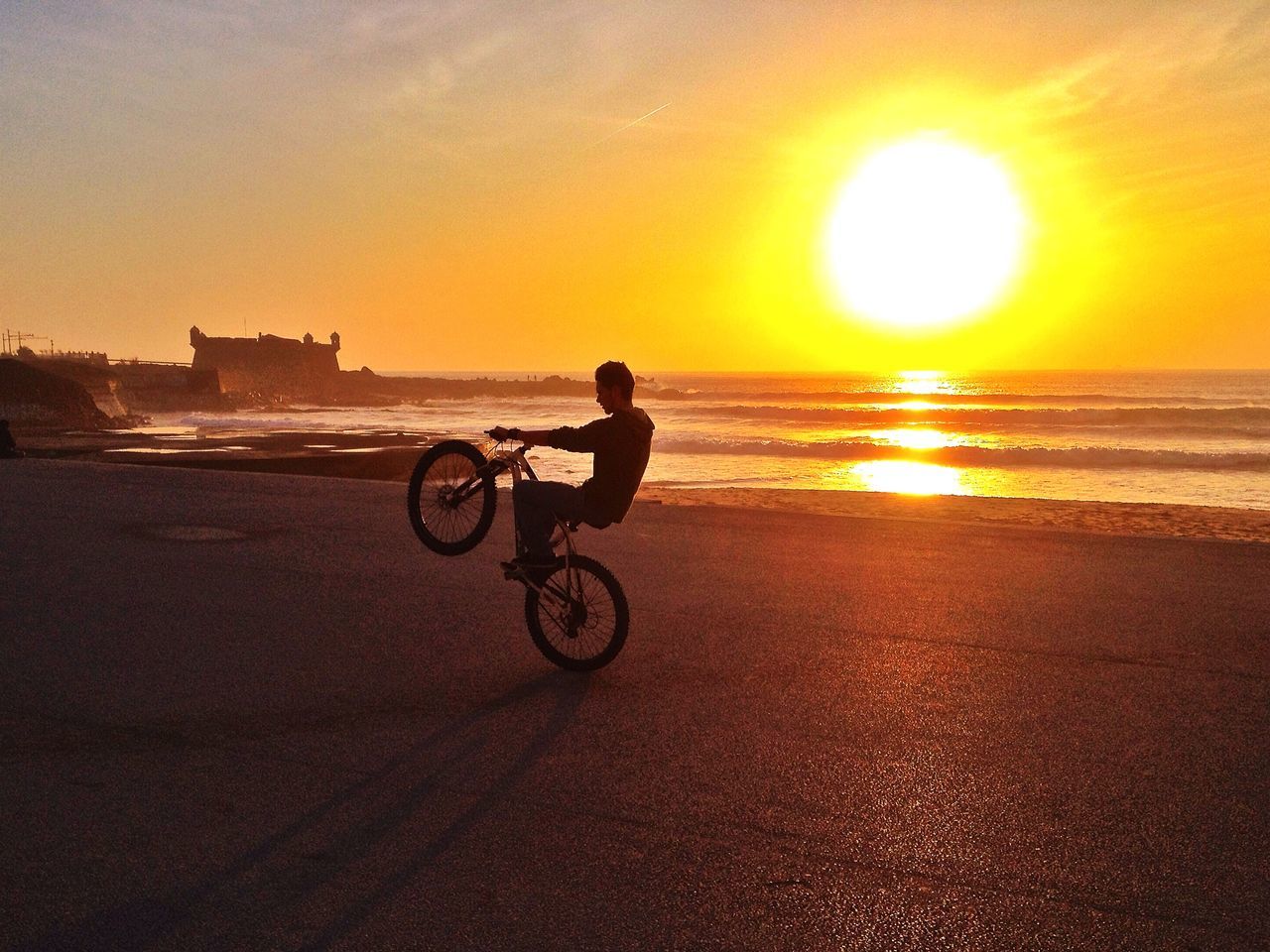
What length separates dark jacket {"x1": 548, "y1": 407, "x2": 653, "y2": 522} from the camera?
714 cm

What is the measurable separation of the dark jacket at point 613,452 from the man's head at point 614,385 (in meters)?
0.07

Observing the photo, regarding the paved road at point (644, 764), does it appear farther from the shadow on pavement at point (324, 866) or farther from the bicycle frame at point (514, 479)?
the bicycle frame at point (514, 479)

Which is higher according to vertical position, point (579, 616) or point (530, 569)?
point (530, 569)

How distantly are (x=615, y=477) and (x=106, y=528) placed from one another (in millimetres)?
9352

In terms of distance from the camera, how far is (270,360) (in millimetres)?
154750

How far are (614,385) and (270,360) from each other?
158m

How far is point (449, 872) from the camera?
4270 mm

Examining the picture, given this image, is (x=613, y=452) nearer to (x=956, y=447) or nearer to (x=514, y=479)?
(x=514, y=479)

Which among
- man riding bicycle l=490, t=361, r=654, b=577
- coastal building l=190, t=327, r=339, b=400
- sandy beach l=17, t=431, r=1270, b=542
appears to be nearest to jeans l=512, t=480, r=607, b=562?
man riding bicycle l=490, t=361, r=654, b=577

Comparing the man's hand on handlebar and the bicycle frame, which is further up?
the man's hand on handlebar

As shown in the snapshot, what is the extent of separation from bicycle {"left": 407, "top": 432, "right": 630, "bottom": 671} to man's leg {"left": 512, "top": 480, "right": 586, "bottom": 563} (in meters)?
0.08

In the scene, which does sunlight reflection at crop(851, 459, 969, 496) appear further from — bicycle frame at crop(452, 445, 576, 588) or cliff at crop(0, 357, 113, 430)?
cliff at crop(0, 357, 113, 430)

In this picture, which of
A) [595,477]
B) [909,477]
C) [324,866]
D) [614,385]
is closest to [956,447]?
[909,477]

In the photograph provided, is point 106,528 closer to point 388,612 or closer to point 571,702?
point 388,612
